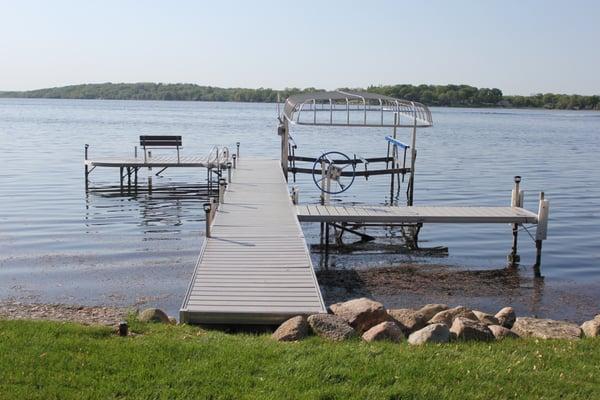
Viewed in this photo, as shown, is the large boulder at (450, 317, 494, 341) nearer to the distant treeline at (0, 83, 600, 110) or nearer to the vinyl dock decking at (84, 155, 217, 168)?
the vinyl dock decking at (84, 155, 217, 168)

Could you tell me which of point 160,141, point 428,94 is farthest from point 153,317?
point 428,94

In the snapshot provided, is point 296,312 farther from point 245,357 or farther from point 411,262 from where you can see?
point 411,262

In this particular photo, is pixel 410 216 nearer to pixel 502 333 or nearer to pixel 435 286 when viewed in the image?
pixel 435 286

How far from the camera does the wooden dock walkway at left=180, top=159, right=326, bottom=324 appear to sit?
28.3ft

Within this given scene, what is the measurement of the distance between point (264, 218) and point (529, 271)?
5.75 meters

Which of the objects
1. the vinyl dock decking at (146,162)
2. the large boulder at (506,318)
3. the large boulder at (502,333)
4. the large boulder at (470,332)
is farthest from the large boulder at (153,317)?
the vinyl dock decking at (146,162)

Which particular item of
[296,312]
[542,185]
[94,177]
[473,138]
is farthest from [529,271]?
[473,138]

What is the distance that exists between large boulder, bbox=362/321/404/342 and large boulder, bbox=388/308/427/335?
43.0 inches

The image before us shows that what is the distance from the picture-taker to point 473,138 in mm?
64188

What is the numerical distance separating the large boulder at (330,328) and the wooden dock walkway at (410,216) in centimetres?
793

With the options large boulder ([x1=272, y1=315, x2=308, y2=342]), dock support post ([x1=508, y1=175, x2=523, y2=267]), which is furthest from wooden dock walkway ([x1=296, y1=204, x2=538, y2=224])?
large boulder ([x1=272, y1=315, x2=308, y2=342])

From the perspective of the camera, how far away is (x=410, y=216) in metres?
16.2

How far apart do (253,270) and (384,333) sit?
11.7 feet

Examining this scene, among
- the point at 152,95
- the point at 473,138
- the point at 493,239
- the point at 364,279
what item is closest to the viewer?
the point at 364,279
